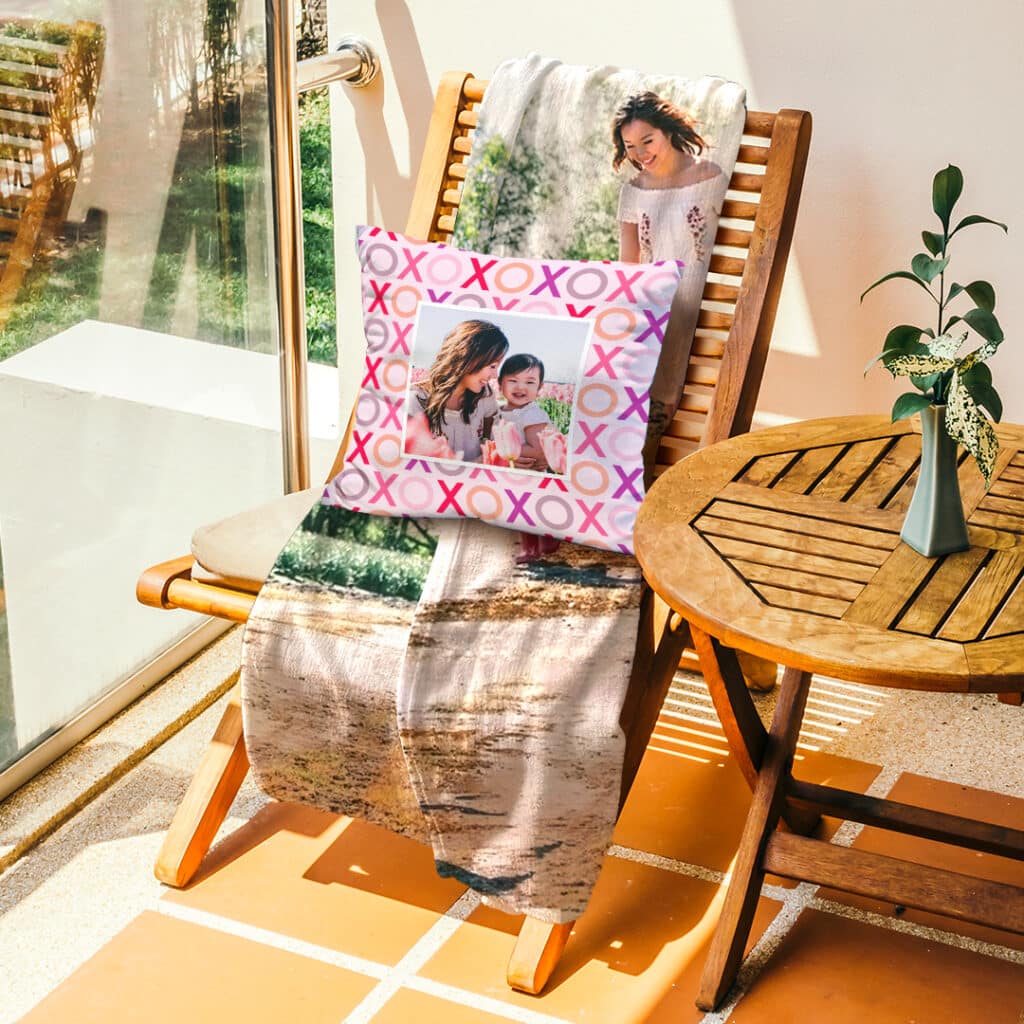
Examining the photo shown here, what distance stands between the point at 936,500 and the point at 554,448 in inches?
22.2

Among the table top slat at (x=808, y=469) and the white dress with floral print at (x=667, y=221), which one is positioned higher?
the white dress with floral print at (x=667, y=221)

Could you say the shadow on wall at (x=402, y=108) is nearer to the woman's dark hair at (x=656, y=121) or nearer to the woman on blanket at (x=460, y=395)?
the woman's dark hair at (x=656, y=121)

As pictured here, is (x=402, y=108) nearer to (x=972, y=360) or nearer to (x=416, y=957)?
(x=972, y=360)

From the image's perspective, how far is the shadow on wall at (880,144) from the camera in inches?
91.9

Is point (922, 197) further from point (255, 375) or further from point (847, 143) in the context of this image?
point (255, 375)

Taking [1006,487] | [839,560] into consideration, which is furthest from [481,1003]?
[1006,487]

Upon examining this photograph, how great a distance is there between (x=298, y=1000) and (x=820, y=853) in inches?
27.4

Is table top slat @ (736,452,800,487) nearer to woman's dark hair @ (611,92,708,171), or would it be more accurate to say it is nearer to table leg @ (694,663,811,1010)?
table leg @ (694,663,811,1010)

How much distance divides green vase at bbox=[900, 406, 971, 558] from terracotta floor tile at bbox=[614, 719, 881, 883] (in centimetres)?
64

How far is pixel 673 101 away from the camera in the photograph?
7.18 ft

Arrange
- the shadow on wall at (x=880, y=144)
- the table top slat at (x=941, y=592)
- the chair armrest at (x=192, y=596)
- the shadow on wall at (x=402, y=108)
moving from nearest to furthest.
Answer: the table top slat at (x=941, y=592) < the chair armrest at (x=192, y=596) < the shadow on wall at (x=880, y=144) < the shadow on wall at (x=402, y=108)

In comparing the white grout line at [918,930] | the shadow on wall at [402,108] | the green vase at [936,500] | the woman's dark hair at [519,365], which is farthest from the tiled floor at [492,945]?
the shadow on wall at [402,108]

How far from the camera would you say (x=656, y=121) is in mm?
2188

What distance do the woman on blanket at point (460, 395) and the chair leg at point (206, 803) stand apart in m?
0.46
